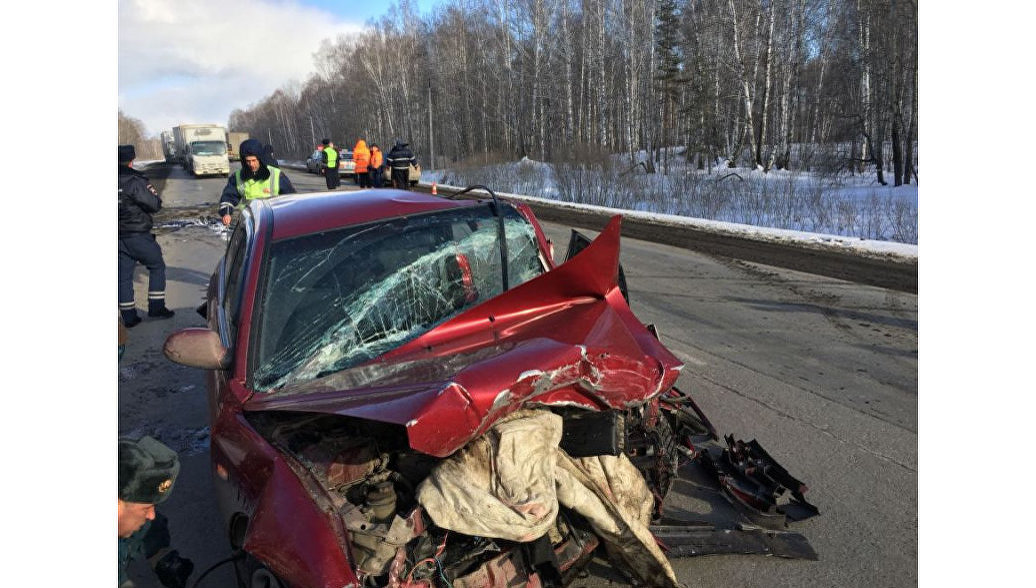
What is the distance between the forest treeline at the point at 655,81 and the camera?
25.2 meters

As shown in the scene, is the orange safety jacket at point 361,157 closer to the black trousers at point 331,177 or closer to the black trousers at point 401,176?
the black trousers at point 331,177

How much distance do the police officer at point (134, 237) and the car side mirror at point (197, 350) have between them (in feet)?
15.8

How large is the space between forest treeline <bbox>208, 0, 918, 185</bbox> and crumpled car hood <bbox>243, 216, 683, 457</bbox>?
20039 millimetres

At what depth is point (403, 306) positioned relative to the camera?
3.02 metres

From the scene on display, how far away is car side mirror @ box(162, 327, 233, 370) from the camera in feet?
8.43

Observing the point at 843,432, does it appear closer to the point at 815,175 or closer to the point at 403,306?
the point at 403,306

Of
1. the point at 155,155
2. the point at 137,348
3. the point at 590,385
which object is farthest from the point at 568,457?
the point at 155,155

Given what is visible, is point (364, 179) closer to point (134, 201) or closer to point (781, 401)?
point (134, 201)

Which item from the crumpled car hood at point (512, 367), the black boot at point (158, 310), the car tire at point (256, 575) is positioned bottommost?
the car tire at point (256, 575)

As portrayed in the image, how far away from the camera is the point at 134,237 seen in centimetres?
685

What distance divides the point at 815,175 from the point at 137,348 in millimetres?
25789

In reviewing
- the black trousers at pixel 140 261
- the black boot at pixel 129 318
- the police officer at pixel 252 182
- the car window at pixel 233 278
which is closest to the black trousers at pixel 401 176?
the police officer at pixel 252 182

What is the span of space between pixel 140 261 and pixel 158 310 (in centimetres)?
58

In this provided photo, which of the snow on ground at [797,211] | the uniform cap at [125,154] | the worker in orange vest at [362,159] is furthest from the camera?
the worker in orange vest at [362,159]
